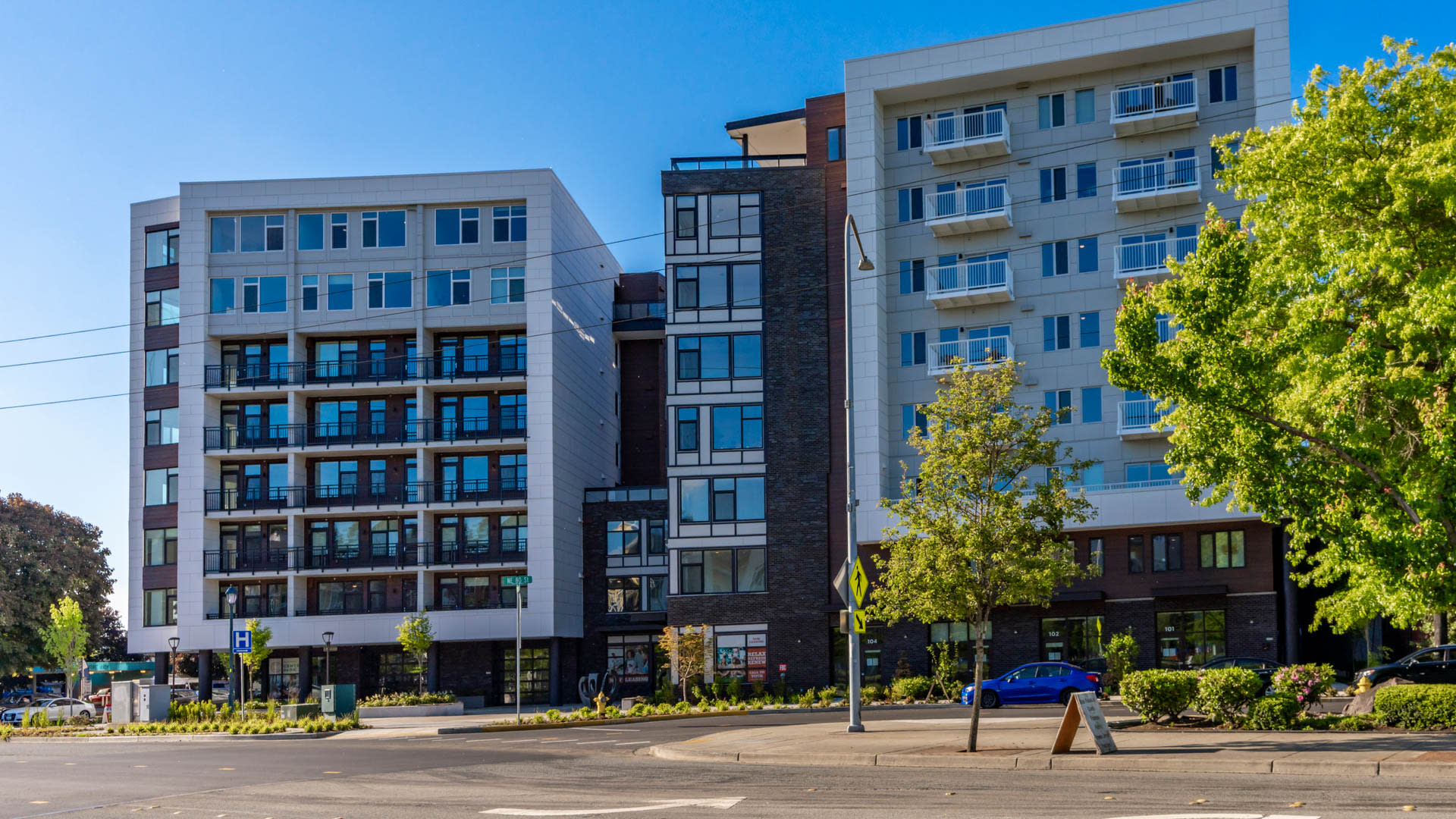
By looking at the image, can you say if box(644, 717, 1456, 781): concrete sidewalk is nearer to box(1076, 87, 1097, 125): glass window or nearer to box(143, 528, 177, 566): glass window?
box(1076, 87, 1097, 125): glass window

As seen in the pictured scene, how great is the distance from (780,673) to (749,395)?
11.9m

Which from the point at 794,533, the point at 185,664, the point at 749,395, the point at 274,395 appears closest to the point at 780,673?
the point at 794,533

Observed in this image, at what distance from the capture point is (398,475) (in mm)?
62312

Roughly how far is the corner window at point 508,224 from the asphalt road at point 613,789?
37.0 m

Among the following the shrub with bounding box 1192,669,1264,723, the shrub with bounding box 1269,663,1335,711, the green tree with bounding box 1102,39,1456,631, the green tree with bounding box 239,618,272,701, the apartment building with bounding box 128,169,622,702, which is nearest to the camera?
the green tree with bounding box 1102,39,1456,631

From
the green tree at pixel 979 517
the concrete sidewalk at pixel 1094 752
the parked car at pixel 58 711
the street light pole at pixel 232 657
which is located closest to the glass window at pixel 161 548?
the street light pole at pixel 232 657

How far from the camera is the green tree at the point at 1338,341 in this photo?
20641 mm

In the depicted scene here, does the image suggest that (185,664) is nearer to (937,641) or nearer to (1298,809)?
(937,641)

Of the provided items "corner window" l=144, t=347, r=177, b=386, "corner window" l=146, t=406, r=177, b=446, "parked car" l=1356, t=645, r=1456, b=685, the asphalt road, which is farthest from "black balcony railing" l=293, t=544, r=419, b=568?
"parked car" l=1356, t=645, r=1456, b=685

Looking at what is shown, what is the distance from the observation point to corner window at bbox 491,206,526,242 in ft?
201

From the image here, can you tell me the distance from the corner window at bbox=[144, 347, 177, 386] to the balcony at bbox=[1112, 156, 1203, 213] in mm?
43806

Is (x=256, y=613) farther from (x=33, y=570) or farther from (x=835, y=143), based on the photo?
(x=835, y=143)

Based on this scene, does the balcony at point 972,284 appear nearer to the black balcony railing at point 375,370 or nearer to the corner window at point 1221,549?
the corner window at point 1221,549

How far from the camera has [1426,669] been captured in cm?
3312
